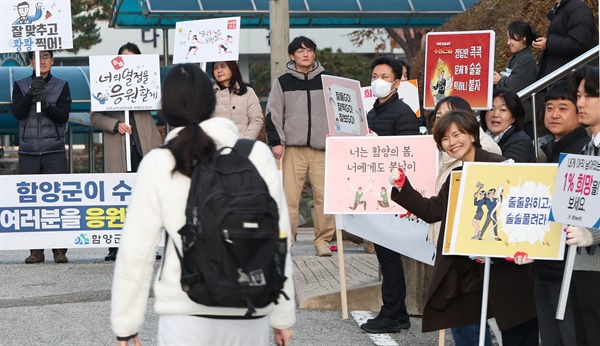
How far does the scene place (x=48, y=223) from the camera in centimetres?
1127

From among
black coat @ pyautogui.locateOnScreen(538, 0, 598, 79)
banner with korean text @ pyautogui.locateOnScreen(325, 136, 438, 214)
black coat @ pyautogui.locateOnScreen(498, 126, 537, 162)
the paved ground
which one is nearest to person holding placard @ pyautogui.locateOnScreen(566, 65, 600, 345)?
black coat @ pyautogui.locateOnScreen(498, 126, 537, 162)

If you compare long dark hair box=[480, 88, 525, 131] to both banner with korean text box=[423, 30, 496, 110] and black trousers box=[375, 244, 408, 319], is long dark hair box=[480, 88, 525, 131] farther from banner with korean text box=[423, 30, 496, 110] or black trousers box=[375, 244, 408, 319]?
black trousers box=[375, 244, 408, 319]

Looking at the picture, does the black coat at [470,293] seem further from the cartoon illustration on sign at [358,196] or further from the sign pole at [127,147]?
the sign pole at [127,147]

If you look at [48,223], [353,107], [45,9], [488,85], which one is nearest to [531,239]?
[488,85]

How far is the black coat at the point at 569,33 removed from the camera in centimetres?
892

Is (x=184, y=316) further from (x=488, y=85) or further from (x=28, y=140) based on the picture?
(x=28, y=140)

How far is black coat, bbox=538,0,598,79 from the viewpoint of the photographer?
8.92 meters

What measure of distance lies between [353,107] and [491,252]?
13.4ft

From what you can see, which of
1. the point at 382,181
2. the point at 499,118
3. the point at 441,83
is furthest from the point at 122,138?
the point at 499,118

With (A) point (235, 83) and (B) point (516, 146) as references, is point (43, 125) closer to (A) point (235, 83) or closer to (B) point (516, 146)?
(A) point (235, 83)

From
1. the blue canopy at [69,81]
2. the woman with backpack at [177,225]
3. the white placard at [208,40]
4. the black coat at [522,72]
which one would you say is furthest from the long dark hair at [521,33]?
the blue canopy at [69,81]

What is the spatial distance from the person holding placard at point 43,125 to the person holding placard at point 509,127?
555 cm

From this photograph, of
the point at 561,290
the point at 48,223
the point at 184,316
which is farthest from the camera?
the point at 48,223

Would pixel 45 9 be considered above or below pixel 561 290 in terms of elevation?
above
